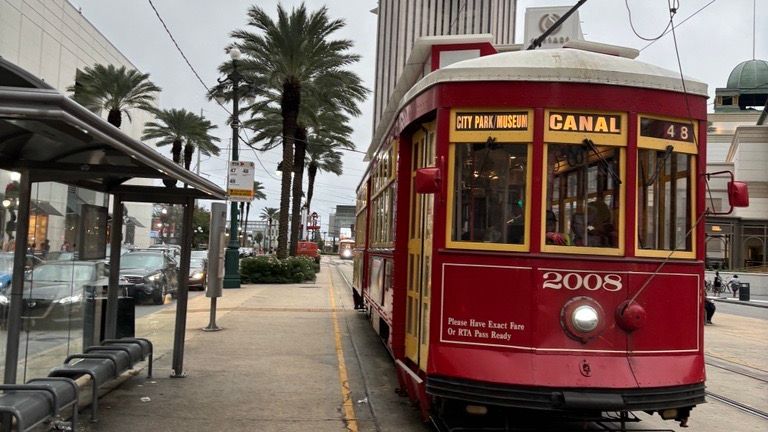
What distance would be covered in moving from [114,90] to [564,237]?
2990 centimetres

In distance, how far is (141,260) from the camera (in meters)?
17.7

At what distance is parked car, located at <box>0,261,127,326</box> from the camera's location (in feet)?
19.2

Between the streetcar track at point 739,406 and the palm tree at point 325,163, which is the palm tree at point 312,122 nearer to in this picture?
the palm tree at point 325,163

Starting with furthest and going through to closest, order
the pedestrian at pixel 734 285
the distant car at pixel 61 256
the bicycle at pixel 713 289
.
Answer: the bicycle at pixel 713 289, the pedestrian at pixel 734 285, the distant car at pixel 61 256

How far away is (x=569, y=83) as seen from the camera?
513cm

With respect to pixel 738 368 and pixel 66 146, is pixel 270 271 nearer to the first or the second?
pixel 738 368

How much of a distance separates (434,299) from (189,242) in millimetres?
3811

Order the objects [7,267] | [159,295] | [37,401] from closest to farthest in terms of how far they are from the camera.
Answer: [37,401]
[7,267]
[159,295]

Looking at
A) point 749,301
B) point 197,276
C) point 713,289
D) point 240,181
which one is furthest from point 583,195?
point 713,289

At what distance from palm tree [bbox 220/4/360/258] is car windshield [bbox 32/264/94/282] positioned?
57.7 ft

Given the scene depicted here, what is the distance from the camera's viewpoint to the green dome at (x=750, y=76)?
226 feet

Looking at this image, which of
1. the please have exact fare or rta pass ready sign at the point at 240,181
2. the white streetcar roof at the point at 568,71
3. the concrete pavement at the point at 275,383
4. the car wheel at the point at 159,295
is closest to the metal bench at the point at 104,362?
the concrete pavement at the point at 275,383

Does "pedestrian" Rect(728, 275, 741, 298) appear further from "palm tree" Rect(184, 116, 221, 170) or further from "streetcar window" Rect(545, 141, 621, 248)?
"streetcar window" Rect(545, 141, 621, 248)

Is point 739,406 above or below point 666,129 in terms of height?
below
